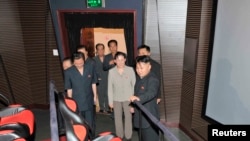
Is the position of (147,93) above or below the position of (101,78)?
above

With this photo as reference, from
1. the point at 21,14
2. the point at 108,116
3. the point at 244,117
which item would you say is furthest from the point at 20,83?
the point at 244,117

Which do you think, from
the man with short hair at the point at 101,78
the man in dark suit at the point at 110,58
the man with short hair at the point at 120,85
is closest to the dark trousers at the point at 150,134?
the man with short hair at the point at 120,85

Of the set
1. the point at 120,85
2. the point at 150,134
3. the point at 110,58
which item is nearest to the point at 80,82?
the point at 120,85

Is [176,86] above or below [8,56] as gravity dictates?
below

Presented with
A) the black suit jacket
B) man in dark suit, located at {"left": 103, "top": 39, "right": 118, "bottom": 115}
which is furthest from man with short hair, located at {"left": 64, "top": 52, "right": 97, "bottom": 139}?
the black suit jacket

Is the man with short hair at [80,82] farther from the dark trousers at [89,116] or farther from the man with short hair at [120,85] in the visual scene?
the man with short hair at [120,85]

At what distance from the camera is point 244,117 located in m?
2.85

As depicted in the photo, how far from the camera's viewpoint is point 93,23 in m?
4.67

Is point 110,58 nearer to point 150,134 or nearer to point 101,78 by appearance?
point 101,78

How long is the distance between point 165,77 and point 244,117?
1646 millimetres

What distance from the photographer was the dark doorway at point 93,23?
14.6 feet

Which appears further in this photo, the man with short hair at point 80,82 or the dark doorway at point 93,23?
the dark doorway at point 93,23

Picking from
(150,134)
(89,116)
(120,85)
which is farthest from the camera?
(89,116)

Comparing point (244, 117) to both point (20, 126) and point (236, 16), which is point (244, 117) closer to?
point (236, 16)
